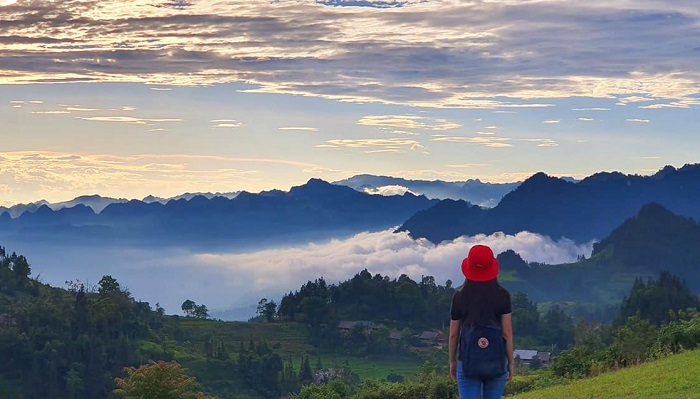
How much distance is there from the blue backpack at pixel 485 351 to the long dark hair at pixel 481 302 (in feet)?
0.25

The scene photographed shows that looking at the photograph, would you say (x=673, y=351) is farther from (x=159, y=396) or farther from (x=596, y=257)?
(x=596, y=257)

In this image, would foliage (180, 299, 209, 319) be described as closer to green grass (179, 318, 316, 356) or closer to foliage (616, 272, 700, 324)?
green grass (179, 318, 316, 356)

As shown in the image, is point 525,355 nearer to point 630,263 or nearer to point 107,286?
point 107,286

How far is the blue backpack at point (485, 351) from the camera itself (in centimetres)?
862

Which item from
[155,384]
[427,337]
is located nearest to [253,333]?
[427,337]

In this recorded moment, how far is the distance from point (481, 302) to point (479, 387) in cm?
82

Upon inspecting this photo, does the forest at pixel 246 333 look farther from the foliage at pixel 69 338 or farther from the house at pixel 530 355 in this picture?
the house at pixel 530 355

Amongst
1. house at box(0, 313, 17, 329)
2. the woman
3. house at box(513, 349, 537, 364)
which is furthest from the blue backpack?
house at box(0, 313, 17, 329)

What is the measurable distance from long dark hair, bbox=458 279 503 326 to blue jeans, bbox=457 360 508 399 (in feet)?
1.48

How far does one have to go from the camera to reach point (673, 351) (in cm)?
1956

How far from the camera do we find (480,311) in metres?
8.68

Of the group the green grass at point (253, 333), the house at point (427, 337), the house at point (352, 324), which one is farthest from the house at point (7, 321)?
the house at point (427, 337)

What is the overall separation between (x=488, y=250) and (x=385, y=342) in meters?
84.9

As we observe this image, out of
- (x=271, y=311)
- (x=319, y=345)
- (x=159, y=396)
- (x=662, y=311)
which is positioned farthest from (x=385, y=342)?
(x=159, y=396)
